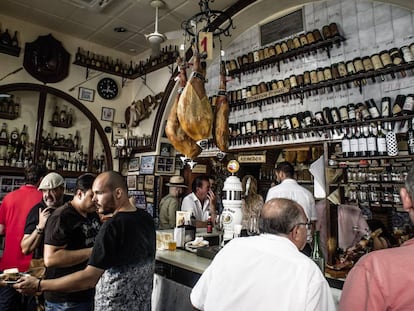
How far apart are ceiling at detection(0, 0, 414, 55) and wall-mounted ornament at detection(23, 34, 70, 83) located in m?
0.35

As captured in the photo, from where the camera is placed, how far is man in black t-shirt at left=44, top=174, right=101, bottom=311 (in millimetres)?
1857

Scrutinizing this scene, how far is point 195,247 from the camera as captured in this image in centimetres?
254

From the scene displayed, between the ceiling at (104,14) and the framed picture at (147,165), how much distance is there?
2432 millimetres

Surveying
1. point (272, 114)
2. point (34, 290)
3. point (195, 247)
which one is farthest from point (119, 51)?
point (34, 290)

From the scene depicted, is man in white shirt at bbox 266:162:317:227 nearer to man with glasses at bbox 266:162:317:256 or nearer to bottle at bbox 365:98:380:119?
man with glasses at bbox 266:162:317:256

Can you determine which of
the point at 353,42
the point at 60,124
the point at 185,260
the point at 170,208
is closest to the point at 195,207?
the point at 170,208

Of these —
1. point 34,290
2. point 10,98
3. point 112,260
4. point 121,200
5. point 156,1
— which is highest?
Answer: point 156,1

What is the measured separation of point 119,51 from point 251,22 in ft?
11.0

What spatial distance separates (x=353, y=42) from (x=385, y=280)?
378 centimetres

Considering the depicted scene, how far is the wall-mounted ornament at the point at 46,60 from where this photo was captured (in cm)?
A: 550

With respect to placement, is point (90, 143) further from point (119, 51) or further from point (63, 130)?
point (119, 51)

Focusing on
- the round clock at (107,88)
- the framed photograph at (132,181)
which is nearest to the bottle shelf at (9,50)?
the round clock at (107,88)

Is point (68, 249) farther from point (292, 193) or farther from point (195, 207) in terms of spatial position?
point (195, 207)

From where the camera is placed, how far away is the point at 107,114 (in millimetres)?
6531
